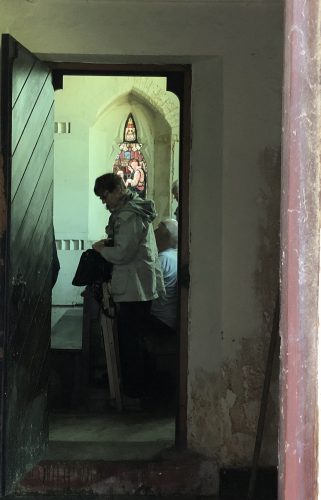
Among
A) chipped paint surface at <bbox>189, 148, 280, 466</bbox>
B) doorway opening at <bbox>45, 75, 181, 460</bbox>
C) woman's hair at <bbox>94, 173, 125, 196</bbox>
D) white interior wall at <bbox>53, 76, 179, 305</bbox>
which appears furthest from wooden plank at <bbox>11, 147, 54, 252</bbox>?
white interior wall at <bbox>53, 76, 179, 305</bbox>

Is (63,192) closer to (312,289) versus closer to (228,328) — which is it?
(228,328)

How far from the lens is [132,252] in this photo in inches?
172

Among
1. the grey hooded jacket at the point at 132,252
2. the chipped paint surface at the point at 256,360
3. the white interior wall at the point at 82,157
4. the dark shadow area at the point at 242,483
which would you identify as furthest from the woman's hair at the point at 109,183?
the white interior wall at the point at 82,157

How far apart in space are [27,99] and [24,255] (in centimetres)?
75

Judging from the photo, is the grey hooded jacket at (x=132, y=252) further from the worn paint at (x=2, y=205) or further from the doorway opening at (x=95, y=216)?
the worn paint at (x=2, y=205)

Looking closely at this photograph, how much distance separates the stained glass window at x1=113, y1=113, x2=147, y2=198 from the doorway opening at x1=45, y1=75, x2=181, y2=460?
0.01m

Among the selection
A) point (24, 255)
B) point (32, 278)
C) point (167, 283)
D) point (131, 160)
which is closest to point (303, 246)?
point (24, 255)

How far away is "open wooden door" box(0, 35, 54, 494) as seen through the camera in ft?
9.73

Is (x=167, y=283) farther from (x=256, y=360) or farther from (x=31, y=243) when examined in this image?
(x=31, y=243)

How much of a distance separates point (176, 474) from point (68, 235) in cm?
387

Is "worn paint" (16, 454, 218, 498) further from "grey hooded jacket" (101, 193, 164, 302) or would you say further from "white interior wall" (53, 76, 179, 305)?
"white interior wall" (53, 76, 179, 305)

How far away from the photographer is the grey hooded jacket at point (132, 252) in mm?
4340

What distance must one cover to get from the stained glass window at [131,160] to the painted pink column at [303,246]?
6379 mm

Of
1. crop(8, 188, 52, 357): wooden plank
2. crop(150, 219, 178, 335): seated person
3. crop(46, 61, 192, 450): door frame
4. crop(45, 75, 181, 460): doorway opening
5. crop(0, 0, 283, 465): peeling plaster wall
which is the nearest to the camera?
crop(8, 188, 52, 357): wooden plank
